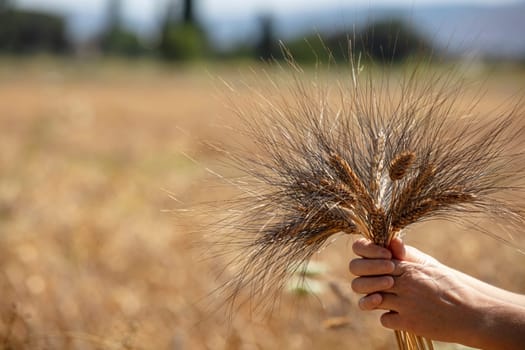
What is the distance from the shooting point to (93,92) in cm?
1720

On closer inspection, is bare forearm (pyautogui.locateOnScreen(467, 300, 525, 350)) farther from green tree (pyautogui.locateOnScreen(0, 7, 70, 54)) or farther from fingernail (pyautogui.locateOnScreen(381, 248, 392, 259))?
green tree (pyautogui.locateOnScreen(0, 7, 70, 54))

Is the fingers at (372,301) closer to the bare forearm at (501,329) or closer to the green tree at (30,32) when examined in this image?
the bare forearm at (501,329)

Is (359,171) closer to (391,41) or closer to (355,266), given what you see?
(355,266)

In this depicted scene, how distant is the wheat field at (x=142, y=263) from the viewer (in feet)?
8.20

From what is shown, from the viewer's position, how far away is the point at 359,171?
1350 mm

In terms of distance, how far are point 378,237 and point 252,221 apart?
0.78 ft

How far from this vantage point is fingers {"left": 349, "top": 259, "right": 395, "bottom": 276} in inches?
50.7

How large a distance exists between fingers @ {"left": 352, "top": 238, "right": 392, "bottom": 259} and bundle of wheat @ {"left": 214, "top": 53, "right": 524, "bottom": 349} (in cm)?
1

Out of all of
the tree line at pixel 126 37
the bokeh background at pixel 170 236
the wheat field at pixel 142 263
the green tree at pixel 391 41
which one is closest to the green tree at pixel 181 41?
the tree line at pixel 126 37

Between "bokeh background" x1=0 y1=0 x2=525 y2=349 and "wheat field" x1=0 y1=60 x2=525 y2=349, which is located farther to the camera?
"wheat field" x1=0 y1=60 x2=525 y2=349

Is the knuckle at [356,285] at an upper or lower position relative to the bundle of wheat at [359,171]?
lower

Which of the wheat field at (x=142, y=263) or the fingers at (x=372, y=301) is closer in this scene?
the fingers at (x=372, y=301)

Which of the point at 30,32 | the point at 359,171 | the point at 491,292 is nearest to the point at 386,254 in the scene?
the point at 359,171

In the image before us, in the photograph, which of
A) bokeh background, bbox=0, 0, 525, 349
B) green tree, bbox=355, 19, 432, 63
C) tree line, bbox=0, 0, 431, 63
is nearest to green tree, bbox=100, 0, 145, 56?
tree line, bbox=0, 0, 431, 63
